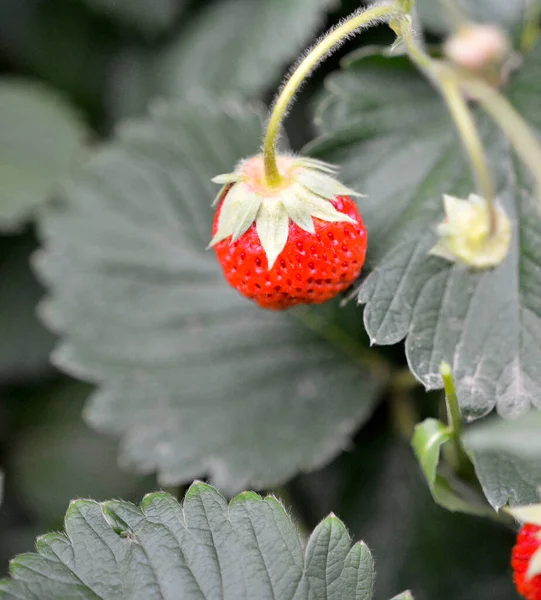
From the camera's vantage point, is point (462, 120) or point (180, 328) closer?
point (462, 120)

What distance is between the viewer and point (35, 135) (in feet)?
6.74

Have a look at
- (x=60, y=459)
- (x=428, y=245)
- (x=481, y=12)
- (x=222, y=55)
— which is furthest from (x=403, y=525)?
(x=222, y=55)

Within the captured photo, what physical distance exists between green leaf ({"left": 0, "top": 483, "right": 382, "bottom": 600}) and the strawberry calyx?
32 centimetres

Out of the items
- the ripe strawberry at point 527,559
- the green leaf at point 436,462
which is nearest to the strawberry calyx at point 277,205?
the green leaf at point 436,462

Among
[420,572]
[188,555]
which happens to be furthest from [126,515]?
[420,572]

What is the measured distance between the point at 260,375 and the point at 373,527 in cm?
38

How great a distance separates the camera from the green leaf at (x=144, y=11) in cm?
188

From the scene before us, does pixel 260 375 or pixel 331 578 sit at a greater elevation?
pixel 331 578

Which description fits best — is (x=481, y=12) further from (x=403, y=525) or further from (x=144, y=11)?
(x=403, y=525)

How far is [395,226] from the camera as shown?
124 cm

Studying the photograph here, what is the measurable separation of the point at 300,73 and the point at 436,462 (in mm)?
537

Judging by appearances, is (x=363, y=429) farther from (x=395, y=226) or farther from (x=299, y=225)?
(x=299, y=225)

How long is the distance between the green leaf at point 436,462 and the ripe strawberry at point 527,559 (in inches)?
4.2

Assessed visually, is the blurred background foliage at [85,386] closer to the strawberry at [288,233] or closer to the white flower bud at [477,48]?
the white flower bud at [477,48]
